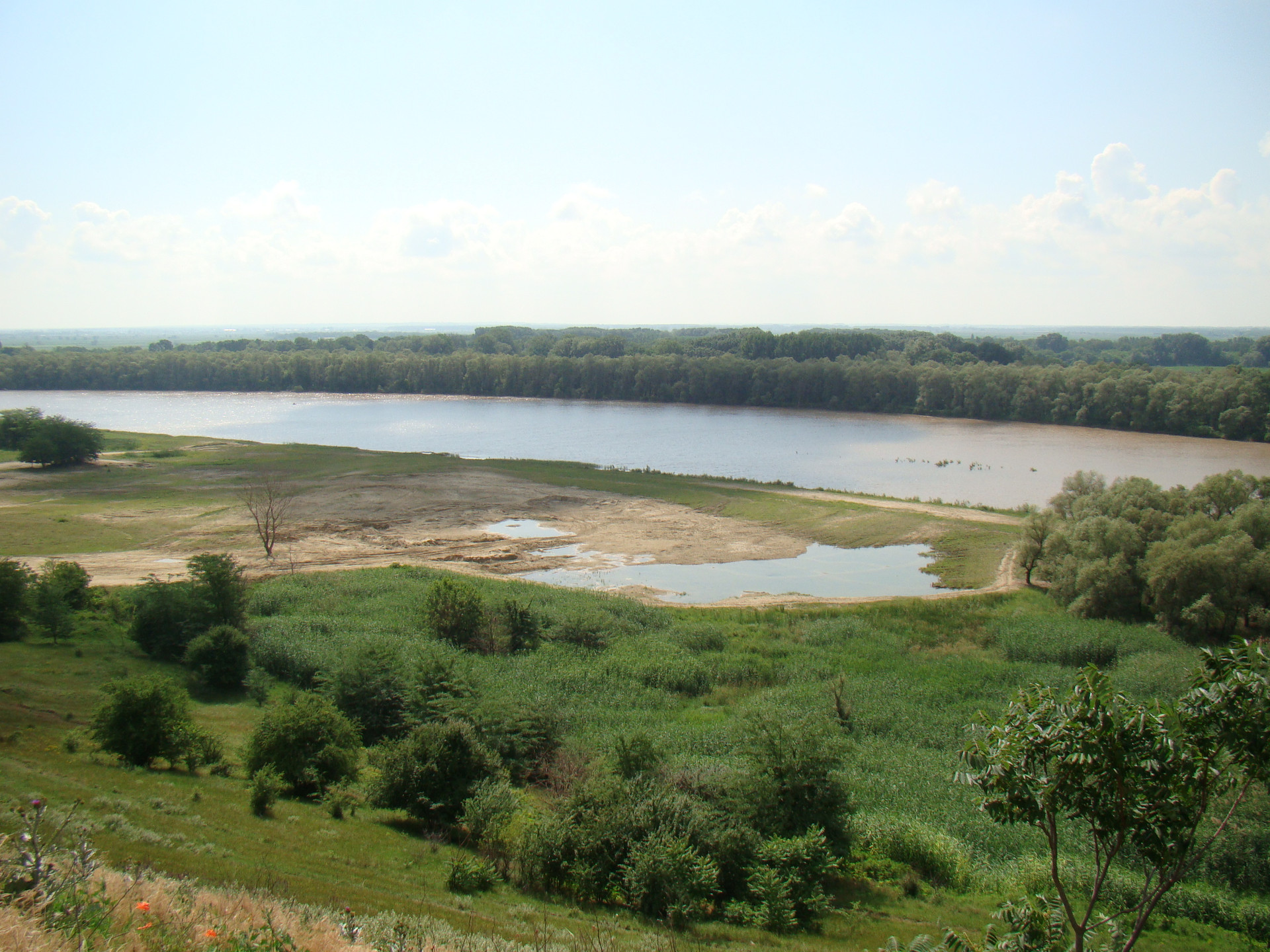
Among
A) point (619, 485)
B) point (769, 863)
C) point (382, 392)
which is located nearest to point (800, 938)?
point (769, 863)

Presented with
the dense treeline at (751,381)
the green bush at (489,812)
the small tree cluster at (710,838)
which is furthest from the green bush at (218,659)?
the dense treeline at (751,381)

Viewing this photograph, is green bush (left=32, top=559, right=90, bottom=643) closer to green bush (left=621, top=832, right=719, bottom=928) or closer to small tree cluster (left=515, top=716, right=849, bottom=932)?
small tree cluster (left=515, top=716, right=849, bottom=932)

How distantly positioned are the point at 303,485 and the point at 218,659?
1272 inches

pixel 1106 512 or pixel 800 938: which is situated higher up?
pixel 1106 512

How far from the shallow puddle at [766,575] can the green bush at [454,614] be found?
9.14 meters

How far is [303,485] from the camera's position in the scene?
2067 inches

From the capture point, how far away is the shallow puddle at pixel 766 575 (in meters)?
34.8

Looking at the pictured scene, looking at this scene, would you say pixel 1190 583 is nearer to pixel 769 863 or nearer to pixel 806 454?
pixel 769 863

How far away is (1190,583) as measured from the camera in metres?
26.2

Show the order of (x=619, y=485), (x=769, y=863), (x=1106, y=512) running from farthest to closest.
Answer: (x=619, y=485), (x=1106, y=512), (x=769, y=863)

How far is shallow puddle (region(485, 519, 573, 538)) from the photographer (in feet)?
142

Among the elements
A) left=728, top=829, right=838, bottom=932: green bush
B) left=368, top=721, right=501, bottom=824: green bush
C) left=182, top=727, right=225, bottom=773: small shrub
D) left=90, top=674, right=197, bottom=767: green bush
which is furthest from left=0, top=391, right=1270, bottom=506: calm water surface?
→ left=90, top=674, right=197, bottom=767: green bush

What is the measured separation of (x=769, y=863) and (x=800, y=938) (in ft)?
5.29

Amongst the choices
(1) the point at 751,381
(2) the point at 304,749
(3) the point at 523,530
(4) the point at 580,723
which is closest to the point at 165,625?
(2) the point at 304,749
